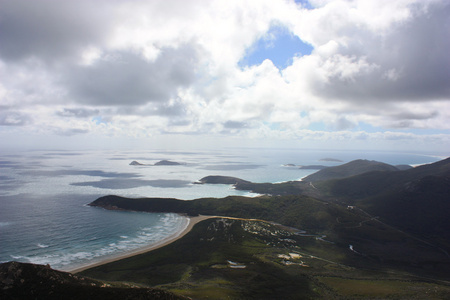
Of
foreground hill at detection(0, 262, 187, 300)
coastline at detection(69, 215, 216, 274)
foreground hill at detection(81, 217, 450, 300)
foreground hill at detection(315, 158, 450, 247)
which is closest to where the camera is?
foreground hill at detection(0, 262, 187, 300)

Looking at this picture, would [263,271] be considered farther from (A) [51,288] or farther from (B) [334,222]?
(B) [334,222]

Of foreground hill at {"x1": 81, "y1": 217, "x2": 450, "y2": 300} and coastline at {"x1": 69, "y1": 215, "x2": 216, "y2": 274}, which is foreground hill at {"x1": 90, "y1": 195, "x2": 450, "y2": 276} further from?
coastline at {"x1": 69, "y1": 215, "x2": 216, "y2": 274}

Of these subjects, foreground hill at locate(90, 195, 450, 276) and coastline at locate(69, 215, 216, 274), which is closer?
coastline at locate(69, 215, 216, 274)

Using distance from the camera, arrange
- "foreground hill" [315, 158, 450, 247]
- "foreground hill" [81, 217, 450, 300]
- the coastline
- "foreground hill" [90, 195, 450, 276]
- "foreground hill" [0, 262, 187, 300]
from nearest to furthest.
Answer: "foreground hill" [0, 262, 187, 300] < "foreground hill" [81, 217, 450, 300] < the coastline < "foreground hill" [90, 195, 450, 276] < "foreground hill" [315, 158, 450, 247]

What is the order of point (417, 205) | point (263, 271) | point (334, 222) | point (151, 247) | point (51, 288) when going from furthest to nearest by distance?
1. point (417, 205)
2. point (334, 222)
3. point (151, 247)
4. point (263, 271)
5. point (51, 288)

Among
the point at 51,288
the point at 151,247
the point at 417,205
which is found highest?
the point at 51,288

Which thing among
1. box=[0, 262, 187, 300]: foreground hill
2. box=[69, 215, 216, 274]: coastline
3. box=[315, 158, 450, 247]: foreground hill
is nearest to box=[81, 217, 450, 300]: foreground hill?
box=[69, 215, 216, 274]: coastline

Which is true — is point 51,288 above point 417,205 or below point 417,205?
above

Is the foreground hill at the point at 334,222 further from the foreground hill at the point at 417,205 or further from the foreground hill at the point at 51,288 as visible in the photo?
the foreground hill at the point at 51,288

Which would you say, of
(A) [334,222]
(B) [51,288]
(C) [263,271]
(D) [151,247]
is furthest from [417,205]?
(B) [51,288]
